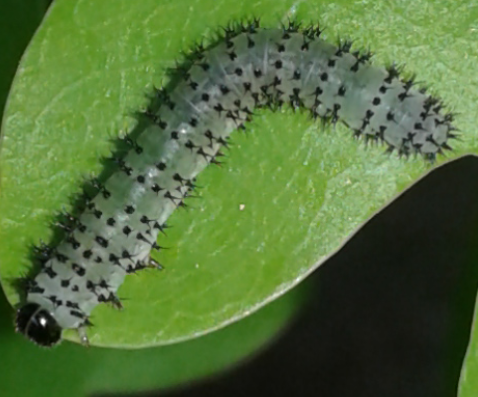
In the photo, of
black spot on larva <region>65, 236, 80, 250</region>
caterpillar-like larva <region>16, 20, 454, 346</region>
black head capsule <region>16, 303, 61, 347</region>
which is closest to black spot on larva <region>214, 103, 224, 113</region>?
caterpillar-like larva <region>16, 20, 454, 346</region>

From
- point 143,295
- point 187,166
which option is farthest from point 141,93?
point 143,295

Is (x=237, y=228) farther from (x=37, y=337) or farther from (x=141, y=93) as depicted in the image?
(x=37, y=337)

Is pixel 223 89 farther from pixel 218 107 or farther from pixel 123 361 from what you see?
pixel 123 361

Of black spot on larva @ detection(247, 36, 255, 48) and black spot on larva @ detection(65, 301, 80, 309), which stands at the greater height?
black spot on larva @ detection(247, 36, 255, 48)

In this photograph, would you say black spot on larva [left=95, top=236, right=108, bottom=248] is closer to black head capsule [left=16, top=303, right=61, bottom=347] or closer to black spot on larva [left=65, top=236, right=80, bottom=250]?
black spot on larva [left=65, top=236, right=80, bottom=250]

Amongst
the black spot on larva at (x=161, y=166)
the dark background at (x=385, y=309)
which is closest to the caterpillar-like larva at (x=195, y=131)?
the black spot on larva at (x=161, y=166)

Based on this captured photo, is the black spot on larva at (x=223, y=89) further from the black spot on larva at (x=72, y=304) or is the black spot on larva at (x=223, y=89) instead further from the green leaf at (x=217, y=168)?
the black spot on larva at (x=72, y=304)
